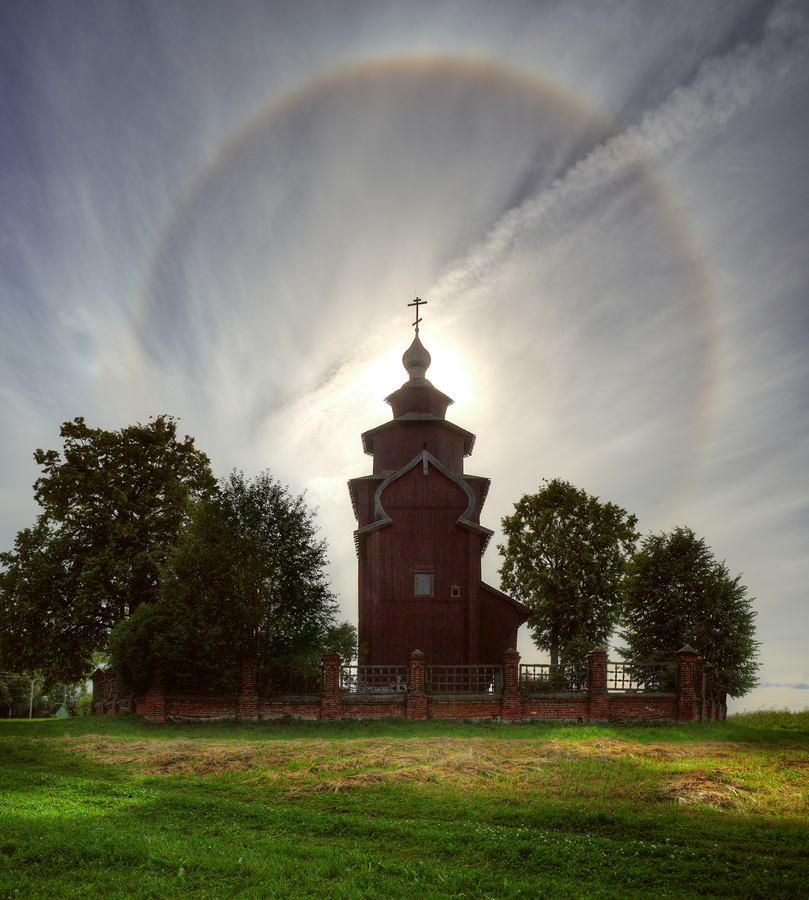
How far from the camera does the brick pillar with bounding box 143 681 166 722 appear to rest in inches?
939

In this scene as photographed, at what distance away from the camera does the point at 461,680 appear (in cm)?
2667

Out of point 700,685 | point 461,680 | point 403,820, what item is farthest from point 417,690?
point 403,820

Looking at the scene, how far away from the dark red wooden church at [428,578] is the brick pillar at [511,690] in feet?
15.1

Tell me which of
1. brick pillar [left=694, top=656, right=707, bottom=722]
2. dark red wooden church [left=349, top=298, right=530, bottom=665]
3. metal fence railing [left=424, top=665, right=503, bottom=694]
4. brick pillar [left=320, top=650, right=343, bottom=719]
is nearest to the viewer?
brick pillar [left=320, top=650, right=343, bottom=719]

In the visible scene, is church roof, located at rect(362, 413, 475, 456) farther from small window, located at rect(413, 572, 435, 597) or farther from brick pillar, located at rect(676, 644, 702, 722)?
brick pillar, located at rect(676, 644, 702, 722)

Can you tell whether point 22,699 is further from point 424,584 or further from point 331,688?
point 331,688

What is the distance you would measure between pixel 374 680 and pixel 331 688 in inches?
111

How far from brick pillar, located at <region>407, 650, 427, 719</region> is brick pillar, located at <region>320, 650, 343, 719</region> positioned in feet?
7.21

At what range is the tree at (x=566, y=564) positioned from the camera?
130 feet

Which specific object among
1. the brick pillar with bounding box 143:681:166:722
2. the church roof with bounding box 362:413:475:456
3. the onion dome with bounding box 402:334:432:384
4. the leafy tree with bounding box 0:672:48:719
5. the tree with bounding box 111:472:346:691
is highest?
the onion dome with bounding box 402:334:432:384

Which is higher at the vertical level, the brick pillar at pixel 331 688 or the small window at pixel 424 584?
the small window at pixel 424 584

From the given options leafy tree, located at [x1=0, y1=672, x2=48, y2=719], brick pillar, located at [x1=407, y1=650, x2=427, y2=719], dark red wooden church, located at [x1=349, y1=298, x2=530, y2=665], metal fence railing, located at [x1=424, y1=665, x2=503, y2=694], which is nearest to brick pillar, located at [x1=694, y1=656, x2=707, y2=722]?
metal fence railing, located at [x1=424, y1=665, x2=503, y2=694]

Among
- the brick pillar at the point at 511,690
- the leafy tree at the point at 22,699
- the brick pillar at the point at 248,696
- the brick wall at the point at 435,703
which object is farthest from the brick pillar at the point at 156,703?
the leafy tree at the point at 22,699

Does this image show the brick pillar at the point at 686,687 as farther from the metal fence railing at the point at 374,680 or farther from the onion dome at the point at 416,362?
the onion dome at the point at 416,362
